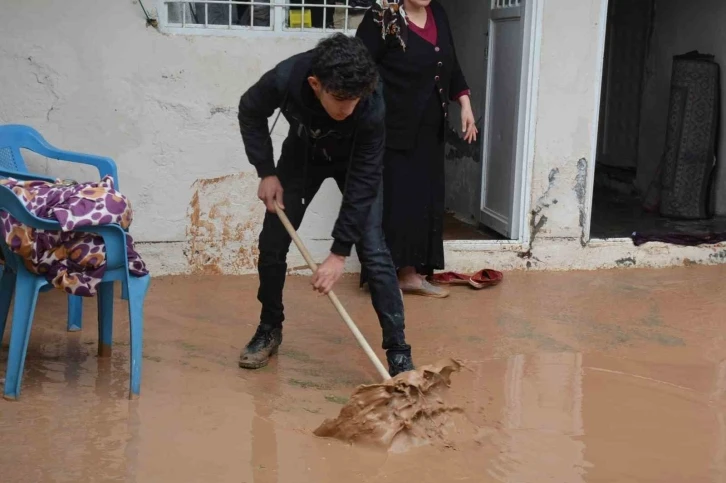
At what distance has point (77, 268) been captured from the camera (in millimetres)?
3770

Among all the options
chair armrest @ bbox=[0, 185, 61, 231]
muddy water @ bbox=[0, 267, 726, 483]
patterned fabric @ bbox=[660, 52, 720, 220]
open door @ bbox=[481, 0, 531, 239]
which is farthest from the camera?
patterned fabric @ bbox=[660, 52, 720, 220]

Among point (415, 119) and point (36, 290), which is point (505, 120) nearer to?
point (415, 119)

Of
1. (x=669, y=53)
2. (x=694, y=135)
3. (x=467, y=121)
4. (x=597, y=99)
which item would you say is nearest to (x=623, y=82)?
(x=669, y=53)

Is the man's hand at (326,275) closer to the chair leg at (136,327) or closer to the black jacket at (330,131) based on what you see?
the black jacket at (330,131)

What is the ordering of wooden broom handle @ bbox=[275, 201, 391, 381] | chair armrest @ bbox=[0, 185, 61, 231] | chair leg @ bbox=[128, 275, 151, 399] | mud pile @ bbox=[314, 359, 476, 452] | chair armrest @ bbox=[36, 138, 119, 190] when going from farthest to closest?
chair armrest @ bbox=[36, 138, 119, 190]
chair leg @ bbox=[128, 275, 151, 399]
wooden broom handle @ bbox=[275, 201, 391, 381]
chair armrest @ bbox=[0, 185, 61, 231]
mud pile @ bbox=[314, 359, 476, 452]

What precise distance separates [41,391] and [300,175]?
4.69 ft

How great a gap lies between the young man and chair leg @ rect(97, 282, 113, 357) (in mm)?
630

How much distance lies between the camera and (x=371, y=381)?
13.9ft

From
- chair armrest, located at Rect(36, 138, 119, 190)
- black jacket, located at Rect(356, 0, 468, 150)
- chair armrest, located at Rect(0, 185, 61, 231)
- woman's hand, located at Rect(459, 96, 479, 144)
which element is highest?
Answer: black jacket, located at Rect(356, 0, 468, 150)

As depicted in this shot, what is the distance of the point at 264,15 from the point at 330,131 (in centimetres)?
220

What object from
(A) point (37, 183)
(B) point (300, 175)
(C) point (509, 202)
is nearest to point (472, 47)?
(C) point (509, 202)

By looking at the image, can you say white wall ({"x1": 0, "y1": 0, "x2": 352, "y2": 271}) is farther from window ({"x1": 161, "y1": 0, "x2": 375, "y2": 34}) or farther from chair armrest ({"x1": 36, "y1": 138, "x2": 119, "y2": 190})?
chair armrest ({"x1": 36, "y1": 138, "x2": 119, "y2": 190})

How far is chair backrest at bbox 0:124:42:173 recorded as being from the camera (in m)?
4.81

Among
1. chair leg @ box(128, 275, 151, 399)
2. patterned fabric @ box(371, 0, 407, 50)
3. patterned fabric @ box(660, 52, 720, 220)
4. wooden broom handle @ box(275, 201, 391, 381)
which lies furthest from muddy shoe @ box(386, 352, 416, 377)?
patterned fabric @ box(660, 52, 720, 220)
